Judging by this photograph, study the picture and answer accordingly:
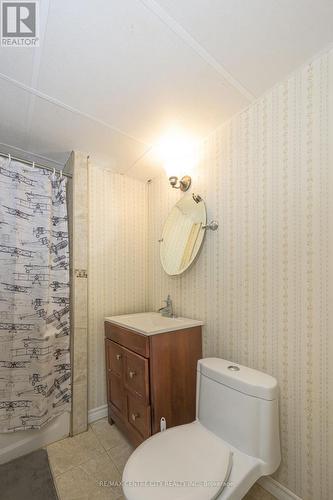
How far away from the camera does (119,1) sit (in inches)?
31.5

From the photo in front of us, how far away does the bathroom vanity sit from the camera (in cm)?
127

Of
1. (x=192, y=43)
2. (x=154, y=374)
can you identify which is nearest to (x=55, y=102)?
(x=192, y=43)

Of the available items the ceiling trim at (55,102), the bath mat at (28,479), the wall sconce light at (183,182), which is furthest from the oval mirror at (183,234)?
the bath mat at (28,479)

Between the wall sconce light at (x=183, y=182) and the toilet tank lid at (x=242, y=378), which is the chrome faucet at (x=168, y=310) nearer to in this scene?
the toilet tank lid at (x=242, y=378)

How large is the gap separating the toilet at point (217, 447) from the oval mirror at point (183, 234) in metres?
0.74

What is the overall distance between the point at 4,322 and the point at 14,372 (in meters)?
0.32

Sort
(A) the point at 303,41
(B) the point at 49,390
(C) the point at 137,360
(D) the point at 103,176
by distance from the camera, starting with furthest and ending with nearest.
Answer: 1. (D) the point at 103,176
2. (B) the point at 49,390
3. (C) the point at 137,360
4. (A) the point at 303,41

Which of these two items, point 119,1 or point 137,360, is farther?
point 137,360

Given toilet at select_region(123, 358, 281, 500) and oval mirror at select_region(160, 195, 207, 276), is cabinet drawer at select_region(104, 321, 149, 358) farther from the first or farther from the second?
oval mirror at select_region(160, 195, 207, 276)

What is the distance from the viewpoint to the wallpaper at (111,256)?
1796 mm

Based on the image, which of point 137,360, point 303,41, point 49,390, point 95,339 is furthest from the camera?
point 95,339

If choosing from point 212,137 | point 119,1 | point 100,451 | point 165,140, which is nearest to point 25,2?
point 119,1

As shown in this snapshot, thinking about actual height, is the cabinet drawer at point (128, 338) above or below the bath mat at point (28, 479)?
above

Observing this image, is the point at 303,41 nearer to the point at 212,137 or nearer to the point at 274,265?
the point at 212,137
